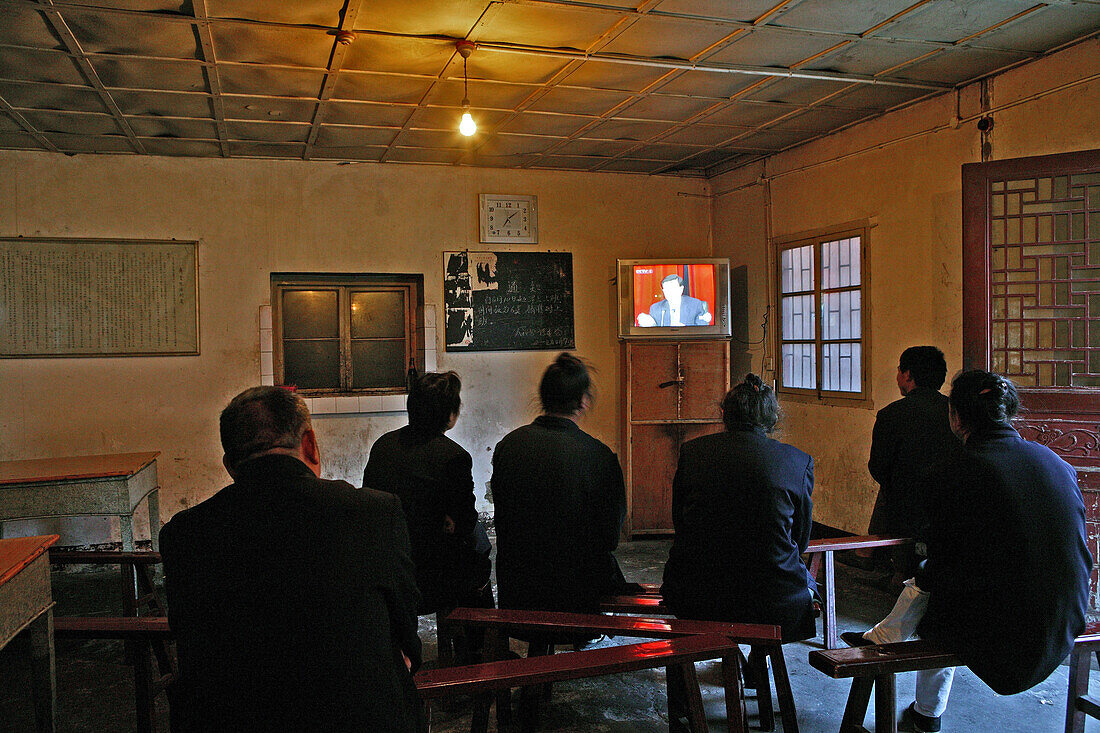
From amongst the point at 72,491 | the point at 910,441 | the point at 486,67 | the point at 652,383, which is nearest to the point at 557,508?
the point at 910,441

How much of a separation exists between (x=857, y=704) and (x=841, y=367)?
328 centimetres

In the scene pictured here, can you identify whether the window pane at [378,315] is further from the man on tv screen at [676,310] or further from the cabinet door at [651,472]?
the cabinet door at [651,472]

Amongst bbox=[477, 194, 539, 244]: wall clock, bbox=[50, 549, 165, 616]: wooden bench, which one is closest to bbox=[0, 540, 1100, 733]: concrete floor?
bbox=[50, 549, 165, 616]: wooden bench

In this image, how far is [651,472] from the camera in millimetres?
5695

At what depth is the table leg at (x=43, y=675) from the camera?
253 centimetres

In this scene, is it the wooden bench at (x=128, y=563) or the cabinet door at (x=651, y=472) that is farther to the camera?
the cabinet door at (x=651, y=472)

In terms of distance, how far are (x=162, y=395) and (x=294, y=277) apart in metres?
1.28

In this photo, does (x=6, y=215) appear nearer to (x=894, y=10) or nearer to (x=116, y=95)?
(x=116, y=95)

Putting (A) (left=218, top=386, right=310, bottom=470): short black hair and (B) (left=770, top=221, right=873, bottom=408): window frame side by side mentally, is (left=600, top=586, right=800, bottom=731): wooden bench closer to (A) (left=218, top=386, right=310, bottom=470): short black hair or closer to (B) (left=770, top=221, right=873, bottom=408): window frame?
(A) (left=218, top=386, right=310, bottom=470): short black hair

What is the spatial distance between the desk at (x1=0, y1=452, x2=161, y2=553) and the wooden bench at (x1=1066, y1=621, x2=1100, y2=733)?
4.03m

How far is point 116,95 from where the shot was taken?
412cm

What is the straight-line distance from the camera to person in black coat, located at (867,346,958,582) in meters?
3.52

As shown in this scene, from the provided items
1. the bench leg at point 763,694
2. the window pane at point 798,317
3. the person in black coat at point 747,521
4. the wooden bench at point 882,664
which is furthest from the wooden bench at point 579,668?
the window pane at point 798,317

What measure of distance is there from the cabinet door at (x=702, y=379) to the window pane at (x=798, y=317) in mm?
515
